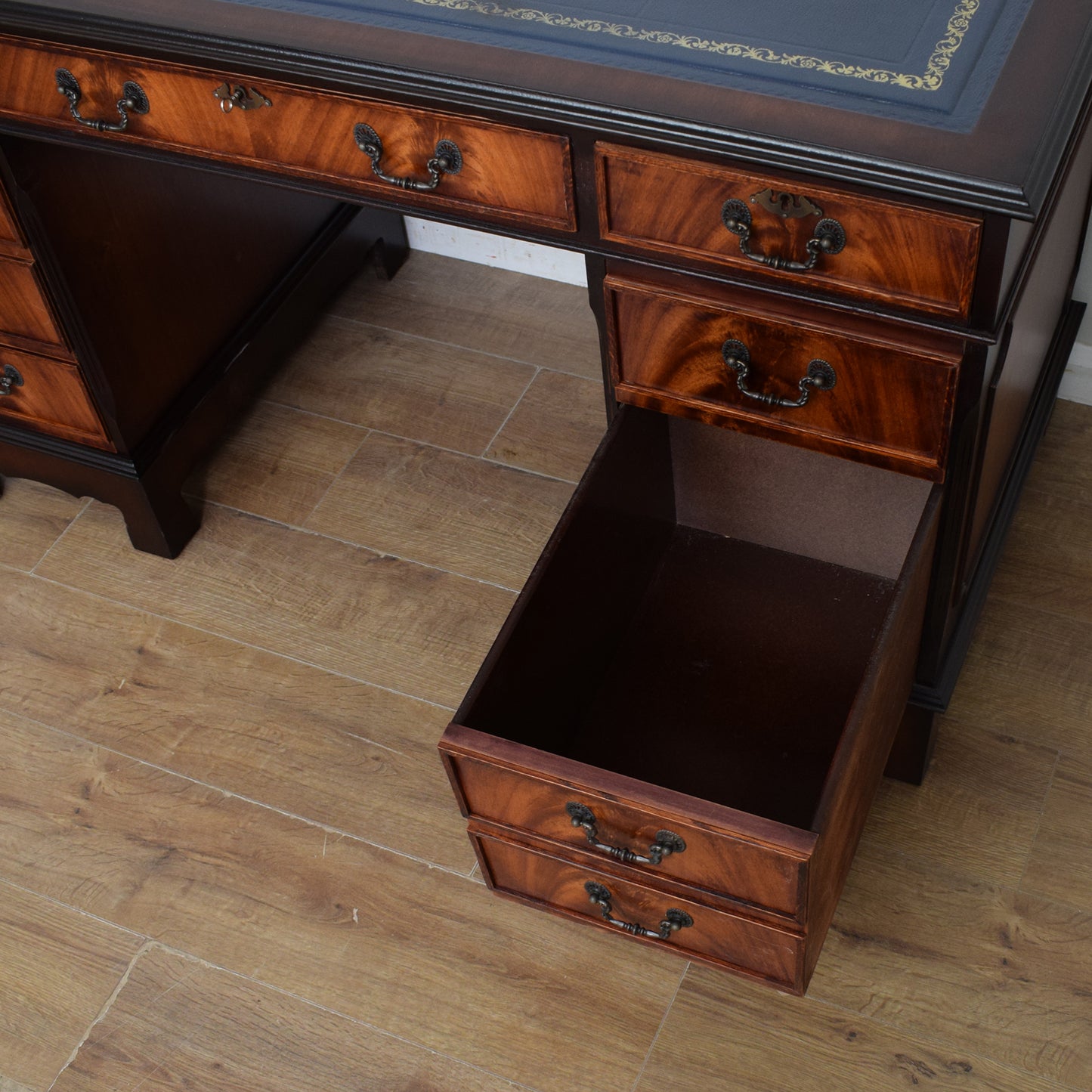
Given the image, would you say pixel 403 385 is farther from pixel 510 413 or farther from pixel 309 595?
pixel 309 595

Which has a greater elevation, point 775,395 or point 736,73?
point 736,73

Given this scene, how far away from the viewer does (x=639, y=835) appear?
117cm

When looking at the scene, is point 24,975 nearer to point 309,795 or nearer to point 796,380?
point 309,795

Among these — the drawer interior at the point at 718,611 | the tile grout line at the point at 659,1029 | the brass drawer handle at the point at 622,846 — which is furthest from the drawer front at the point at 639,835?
the tile grout line at the point at 659,1029

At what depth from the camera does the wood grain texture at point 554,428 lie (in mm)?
1913

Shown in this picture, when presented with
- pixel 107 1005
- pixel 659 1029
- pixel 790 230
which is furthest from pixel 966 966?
pixel 107 1005

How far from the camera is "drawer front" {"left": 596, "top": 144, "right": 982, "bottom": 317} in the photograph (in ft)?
3.42

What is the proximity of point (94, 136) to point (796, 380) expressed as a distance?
27.6 inches

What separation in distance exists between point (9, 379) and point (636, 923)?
3.30ft

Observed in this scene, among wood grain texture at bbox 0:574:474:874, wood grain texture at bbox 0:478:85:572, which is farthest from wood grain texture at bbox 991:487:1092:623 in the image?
wood grain texture at bbox 0:478:85:572

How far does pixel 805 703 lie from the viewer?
1.48m

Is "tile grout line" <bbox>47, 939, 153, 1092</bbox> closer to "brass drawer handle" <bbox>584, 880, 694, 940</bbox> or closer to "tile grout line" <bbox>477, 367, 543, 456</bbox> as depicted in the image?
"brass drawer handle" <bbox>584, 880, 694, 940</bbox>

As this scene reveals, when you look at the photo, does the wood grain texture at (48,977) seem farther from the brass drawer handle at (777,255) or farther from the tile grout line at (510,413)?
the brass drawer handle at (777,255)

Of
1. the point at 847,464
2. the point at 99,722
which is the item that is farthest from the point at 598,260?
the point at 99,722
